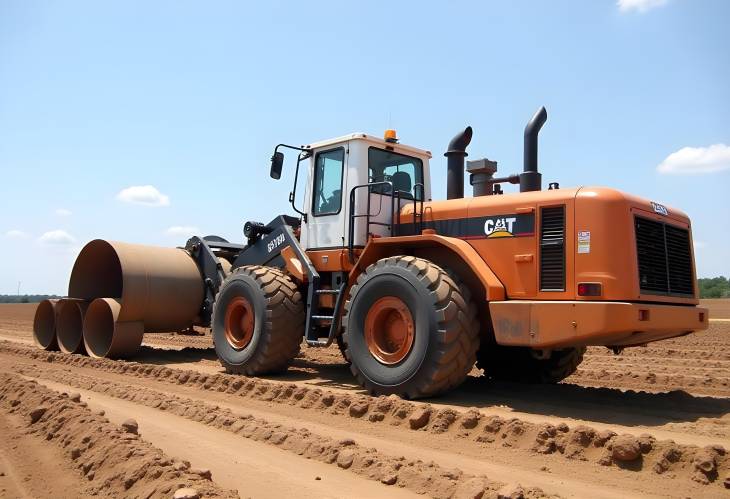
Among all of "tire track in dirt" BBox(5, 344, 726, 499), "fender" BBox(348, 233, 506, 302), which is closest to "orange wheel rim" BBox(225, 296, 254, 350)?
"tire track in dirt" BBox(5, 344, 726, 499)

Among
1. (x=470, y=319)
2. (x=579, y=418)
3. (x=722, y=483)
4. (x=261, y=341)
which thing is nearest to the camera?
(x=722, y=483)

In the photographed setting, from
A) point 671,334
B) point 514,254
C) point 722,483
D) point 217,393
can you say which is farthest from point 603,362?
point 722,483

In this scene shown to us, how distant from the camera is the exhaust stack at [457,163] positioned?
7988mm

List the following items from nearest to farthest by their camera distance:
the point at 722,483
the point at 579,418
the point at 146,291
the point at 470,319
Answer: the point at 722,483, the point at 579,418, the point at 470,319, the point at 146,291

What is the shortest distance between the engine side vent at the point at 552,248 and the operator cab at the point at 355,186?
199 centimetres

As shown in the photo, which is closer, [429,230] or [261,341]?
[429,230]

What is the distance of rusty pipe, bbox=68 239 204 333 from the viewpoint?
10.4 meters

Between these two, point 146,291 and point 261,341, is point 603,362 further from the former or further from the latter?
point 146,291

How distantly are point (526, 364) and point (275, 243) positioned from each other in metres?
3.66

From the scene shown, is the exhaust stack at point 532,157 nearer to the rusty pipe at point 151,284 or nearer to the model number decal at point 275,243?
the model number decal at point 275,243

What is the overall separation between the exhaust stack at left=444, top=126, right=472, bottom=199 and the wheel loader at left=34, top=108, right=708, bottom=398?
0.02 meters

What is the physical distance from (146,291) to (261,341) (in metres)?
3.24

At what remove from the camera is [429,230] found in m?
7.08

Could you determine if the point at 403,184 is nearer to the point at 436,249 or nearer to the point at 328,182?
the point at 328,182
